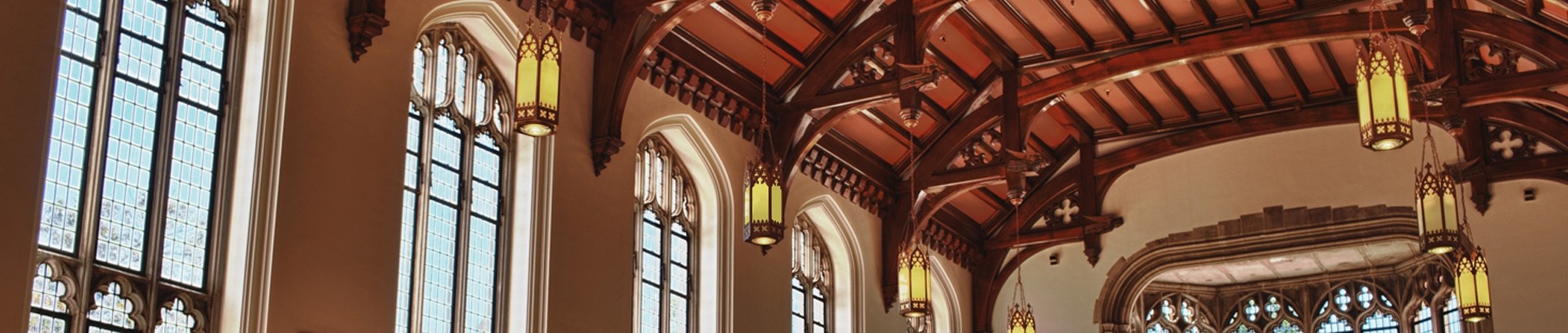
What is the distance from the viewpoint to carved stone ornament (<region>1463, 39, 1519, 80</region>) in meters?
18.5

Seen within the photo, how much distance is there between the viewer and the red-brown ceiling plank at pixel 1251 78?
21.0 meters

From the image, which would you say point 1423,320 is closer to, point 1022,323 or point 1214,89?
point 1214,89

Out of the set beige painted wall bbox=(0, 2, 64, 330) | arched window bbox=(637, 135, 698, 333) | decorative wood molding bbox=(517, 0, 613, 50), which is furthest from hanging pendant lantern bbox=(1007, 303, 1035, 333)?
beige painted wall bbox=(0, 2, 64, 330)

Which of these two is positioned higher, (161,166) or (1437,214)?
(1437,214)

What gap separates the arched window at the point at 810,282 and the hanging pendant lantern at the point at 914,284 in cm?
266

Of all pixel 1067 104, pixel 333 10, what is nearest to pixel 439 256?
pixel 333 10

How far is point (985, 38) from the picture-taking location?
19203 mm

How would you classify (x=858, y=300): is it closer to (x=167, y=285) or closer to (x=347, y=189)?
(x=347, y=189)

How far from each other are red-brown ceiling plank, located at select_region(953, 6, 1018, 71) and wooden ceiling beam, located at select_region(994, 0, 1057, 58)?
0.29 metres

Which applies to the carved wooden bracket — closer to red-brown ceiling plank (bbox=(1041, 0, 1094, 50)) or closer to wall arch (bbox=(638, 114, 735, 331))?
wall arch (bbox=(638, 114, 735, 331))

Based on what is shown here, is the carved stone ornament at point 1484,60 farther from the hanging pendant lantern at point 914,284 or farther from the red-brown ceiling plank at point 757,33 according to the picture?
the red-brown ceiling plank at point 757,33

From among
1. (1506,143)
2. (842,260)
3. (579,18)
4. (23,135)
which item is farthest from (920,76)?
(23,135)

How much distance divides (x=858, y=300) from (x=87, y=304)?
11901 mm

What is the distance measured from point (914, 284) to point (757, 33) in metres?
3.02
